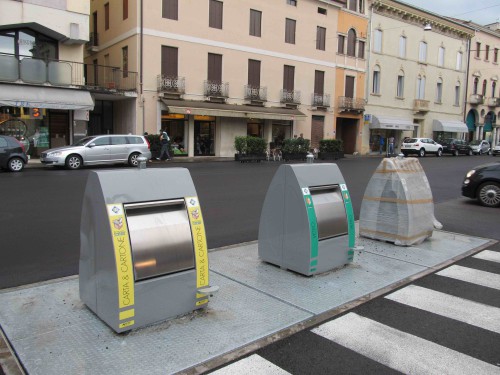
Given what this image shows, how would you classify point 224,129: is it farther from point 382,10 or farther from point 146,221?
point 146,221

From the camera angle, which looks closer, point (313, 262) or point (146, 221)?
point (146, 221)

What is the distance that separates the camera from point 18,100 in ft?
67.6

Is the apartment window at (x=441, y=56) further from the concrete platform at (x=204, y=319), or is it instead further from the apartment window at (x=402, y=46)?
the concrete platform at (x=204, y=319)

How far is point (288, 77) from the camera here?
108 ft

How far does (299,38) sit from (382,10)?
11.0 metres

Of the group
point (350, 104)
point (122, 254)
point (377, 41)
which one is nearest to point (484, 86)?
point (377, 41)

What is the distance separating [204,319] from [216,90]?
1013 inches

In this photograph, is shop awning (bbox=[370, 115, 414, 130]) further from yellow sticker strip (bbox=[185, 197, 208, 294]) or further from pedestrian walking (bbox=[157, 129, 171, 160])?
yellow sticker strip (bbox=[185, 197, 208, 294])

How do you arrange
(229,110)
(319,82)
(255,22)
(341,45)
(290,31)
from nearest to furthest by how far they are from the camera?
(229,110) < (255,22) < (290,31) < (319,82) < (341,45)

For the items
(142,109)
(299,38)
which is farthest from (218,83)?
(299,38)

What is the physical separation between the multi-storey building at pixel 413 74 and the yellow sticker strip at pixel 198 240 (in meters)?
36.9

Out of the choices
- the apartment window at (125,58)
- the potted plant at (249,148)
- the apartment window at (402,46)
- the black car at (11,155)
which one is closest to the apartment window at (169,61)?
the apartment window at (125,58)

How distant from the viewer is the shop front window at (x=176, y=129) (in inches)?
1069

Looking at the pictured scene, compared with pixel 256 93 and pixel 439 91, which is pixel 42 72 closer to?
pixel 256 93
